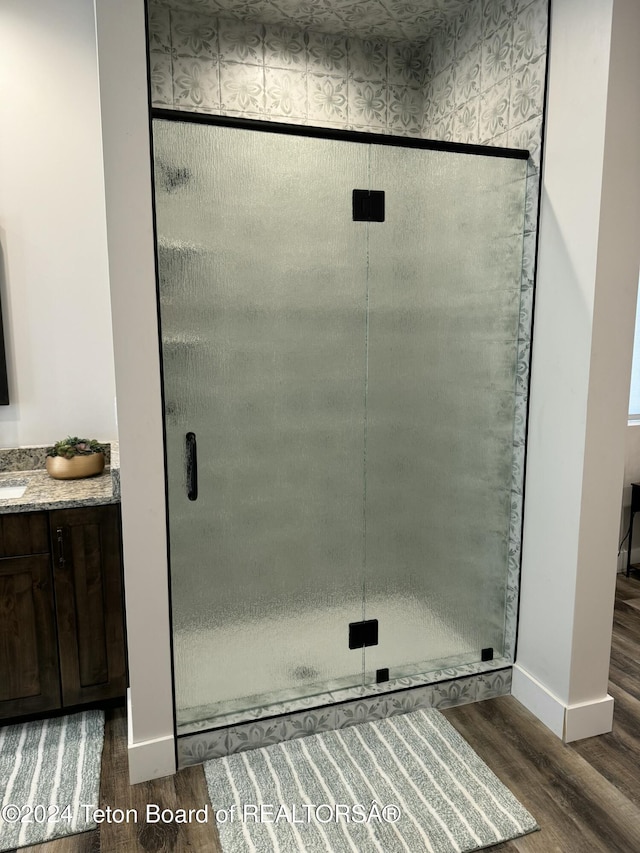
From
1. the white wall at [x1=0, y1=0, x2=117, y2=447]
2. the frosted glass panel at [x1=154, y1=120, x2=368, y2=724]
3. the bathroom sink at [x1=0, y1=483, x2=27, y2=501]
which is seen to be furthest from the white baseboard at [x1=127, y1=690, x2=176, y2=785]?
the white wall at [x1=0, y1=0, x2=117, y2=447]

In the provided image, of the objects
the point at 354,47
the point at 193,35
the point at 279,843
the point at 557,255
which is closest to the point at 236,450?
the point at 279,843

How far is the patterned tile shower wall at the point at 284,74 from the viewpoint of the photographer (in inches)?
103

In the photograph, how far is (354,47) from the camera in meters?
2.84

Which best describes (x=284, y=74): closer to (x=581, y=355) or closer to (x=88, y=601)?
(x=581, y=355)

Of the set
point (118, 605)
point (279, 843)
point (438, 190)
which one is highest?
point (438, 190)

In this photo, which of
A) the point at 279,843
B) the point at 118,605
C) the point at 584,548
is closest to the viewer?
the point at 279,843

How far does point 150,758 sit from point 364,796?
0.68 meters

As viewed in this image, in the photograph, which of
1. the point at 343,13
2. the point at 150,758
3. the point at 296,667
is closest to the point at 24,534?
the point at 150,758

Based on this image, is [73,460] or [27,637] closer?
[27,637]

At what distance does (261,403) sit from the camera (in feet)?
6.73

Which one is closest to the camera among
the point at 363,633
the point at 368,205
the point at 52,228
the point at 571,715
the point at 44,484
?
the point at 368,205

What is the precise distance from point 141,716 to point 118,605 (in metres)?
0.43

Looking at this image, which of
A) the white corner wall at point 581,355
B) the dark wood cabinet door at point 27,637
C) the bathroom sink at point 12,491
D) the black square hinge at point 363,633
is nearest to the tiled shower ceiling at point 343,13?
the white corner wall at point 581,355

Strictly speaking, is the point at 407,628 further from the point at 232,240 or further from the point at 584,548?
the point at 232,240
